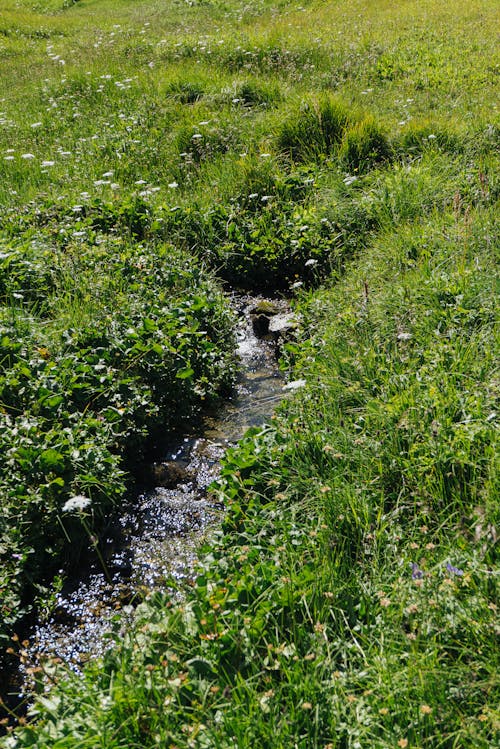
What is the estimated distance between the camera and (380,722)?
2.43 metres

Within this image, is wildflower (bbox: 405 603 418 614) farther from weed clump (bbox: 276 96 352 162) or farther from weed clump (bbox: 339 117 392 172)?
weed clump (bbox: 276 96 352 162)

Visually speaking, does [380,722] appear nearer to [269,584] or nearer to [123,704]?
[269,584]

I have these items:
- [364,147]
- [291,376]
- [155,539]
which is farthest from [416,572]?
[364,147]

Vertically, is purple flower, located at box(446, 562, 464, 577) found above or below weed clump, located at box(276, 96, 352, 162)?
below

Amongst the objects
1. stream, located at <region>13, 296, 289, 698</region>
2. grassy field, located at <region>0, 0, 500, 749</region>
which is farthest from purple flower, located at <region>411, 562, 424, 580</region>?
stream, located at <region>13, 296, 289, 698</region>

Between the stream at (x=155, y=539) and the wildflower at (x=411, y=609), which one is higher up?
the wildflower at (x=411, y=609)

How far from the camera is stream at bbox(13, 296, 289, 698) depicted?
359 cm

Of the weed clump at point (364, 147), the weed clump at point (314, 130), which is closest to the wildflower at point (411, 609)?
the weed clump at point (364, 147)

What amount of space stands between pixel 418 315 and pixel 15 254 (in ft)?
12.2

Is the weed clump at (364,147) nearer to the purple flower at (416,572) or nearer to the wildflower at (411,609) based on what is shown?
the purple flower at (416,572)

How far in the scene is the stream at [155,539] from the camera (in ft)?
11.8

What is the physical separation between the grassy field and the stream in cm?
21

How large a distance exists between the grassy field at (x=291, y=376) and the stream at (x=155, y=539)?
0.21m

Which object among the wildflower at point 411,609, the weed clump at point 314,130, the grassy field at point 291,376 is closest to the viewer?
the wildflower at point 411,609
